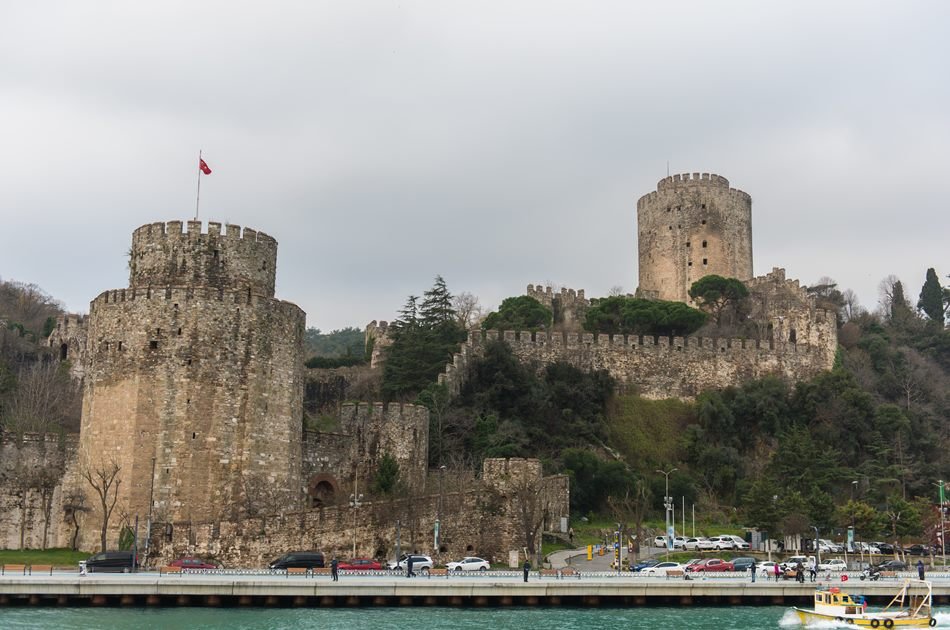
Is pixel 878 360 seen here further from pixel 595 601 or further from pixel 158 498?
pixel 158 498

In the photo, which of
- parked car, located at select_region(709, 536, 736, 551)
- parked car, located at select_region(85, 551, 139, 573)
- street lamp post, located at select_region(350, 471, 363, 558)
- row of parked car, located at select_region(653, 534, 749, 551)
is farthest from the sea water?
parked car, located at select_region(709, 536, 736, 551)

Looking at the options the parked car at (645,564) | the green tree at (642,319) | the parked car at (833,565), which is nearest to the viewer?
the parked car at (645,564)

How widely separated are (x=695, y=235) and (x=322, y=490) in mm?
42924

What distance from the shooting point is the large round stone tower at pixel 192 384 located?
136 ft

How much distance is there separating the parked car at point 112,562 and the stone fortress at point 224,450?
1.22 m

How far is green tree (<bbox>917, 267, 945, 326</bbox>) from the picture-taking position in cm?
9850

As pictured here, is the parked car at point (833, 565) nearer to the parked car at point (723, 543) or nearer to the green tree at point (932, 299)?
the parked car at point (723, 543)

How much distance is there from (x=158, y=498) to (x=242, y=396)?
4478 mm

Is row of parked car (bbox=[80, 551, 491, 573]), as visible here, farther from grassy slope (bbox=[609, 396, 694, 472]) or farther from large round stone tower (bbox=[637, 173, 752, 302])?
large round stone tower (bbox=[637, 173, 752, 302])

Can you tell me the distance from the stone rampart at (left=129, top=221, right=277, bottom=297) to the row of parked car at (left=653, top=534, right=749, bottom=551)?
19.7 meters

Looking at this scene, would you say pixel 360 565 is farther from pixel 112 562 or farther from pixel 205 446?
pixel 112 562

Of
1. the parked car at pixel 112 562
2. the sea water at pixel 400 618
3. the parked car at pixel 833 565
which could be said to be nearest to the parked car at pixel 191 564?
the parked car at pixel 112 562

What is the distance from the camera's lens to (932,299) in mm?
98875

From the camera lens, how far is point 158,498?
135ft
